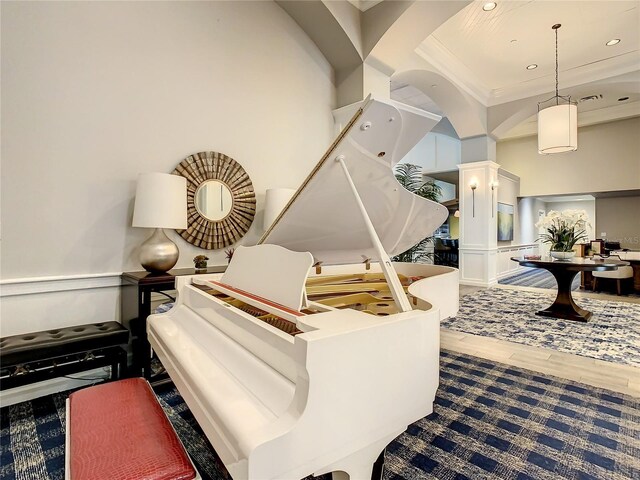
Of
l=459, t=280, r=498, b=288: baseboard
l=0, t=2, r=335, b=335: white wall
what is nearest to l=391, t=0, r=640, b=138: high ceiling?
l=0, t=2, r=335, b=335: white wall

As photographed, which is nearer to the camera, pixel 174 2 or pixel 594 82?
pixel 174 2

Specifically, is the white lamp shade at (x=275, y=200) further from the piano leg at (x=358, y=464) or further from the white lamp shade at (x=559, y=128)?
the white lamp shade at (x=559, y=128)

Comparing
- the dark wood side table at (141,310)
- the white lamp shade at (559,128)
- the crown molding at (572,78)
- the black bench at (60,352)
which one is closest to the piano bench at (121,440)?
the black bench at (60,352)

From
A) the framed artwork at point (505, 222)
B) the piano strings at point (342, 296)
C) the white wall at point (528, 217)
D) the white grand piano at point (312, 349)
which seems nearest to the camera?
the white grand piano at point (312, 349)

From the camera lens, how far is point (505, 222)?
8156 millimetres

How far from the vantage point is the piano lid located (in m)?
1.28

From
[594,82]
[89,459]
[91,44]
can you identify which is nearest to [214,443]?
[89,459]

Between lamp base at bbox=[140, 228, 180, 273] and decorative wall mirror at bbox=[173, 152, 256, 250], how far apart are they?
0.41 meters

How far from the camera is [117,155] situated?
2539mm

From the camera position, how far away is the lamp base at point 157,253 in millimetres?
2436

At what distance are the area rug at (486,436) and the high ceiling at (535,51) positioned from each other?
437cm

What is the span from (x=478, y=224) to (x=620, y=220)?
5.13 meters

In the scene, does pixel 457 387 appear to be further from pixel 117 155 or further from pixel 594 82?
pixel 594 82

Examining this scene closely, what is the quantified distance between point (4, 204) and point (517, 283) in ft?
26.8
